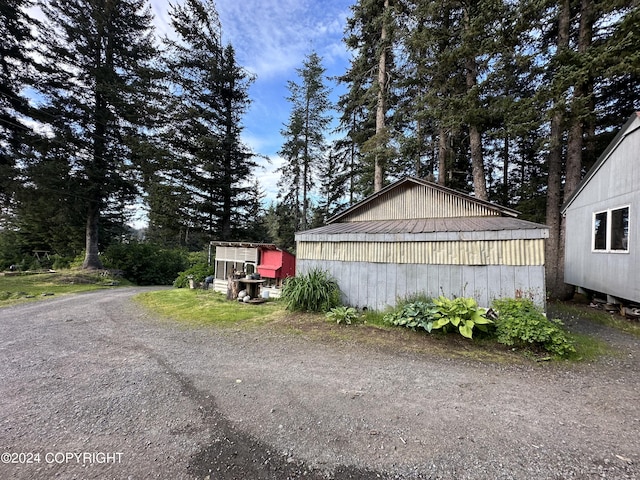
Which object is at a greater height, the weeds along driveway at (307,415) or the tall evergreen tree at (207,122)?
the tall evergreen tree at (207,122)

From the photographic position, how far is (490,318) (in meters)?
4.73

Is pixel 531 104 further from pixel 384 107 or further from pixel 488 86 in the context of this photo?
pixel 384 107

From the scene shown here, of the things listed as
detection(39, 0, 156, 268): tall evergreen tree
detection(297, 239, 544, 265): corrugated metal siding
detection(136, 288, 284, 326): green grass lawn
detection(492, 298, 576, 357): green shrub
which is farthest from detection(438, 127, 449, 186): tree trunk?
detection(39, 0, 156, 268): tall evergreen tree

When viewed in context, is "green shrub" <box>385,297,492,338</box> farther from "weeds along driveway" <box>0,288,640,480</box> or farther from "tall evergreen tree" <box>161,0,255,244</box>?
"tall evergreen tree" <box>161,0,255,244</box>

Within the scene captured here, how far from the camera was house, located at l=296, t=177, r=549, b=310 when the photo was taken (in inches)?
193

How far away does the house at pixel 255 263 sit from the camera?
8906 mm

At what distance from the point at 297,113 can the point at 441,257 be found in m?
18.2

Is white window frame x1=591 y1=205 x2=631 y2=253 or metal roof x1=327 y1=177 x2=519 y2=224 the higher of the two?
metal roof x1=327 y1=177 x2=519 y2=224

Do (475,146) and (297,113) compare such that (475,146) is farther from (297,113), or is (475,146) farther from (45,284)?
(45,284)

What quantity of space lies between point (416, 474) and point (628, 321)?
25.8 ft

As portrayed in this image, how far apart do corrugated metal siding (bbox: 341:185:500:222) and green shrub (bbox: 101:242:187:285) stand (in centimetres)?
1406

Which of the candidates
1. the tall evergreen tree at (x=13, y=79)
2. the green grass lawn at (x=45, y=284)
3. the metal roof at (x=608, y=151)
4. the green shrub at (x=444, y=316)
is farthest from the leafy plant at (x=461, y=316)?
the tall evergreen tree at (x=13, y=79)

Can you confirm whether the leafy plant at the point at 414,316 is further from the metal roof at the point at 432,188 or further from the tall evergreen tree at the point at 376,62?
the tall evergreen tree at the point at 376,62

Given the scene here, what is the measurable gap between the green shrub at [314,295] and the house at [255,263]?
7.41 feet
